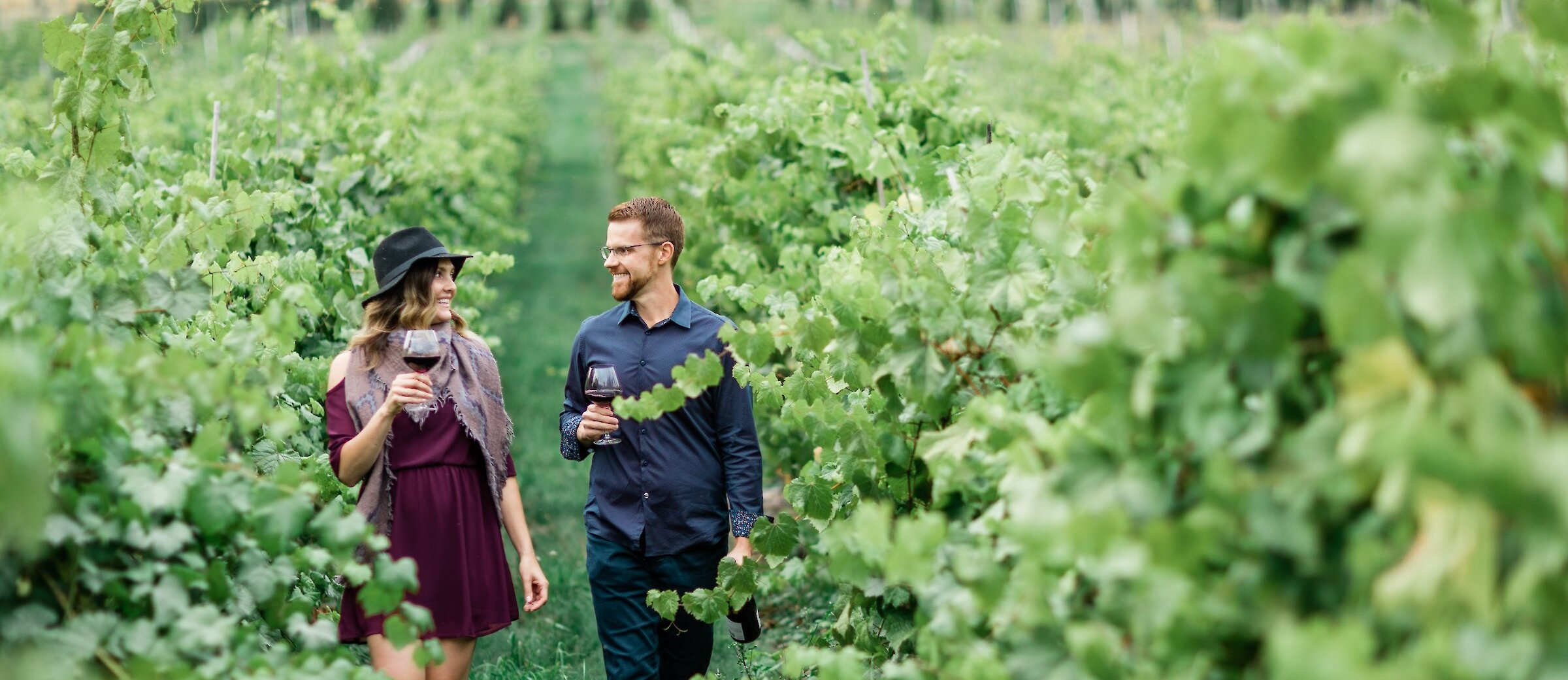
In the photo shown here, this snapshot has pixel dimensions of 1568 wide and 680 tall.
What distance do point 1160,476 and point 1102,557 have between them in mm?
178

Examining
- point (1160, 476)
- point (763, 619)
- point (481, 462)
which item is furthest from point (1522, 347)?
point (763, 619)

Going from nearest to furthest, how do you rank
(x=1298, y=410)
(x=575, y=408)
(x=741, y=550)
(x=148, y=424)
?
(x=1298, y=410), (x=148, y=424), (x=741, y=550), (x=575, y=408)

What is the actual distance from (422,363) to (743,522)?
102cm

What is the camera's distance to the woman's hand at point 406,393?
3240 mm

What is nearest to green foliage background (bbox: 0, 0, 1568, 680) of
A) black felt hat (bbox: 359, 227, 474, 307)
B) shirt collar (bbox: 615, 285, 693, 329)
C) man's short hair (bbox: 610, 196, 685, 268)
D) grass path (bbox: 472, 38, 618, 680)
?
shirt collar (bbox: 615, 285, 693, 329)

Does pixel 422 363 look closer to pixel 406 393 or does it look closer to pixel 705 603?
pixel 406 393

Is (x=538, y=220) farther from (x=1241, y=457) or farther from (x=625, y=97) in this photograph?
(x=1241, y=457)

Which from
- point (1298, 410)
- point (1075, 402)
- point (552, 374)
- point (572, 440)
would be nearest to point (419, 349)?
point (572, 440)

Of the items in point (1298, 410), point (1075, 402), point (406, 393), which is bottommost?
point (406, 393)

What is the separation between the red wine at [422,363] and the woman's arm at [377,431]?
9 centimetres

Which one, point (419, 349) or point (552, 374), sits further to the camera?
point (552, 374)

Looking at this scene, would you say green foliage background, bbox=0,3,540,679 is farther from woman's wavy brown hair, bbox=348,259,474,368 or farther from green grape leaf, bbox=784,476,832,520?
green grape leaf, bbox=784,476,832,520

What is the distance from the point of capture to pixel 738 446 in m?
3.86

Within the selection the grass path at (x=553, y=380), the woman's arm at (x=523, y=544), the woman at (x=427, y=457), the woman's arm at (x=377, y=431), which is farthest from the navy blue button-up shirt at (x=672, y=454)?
the grass path at (x=553, y=380)
